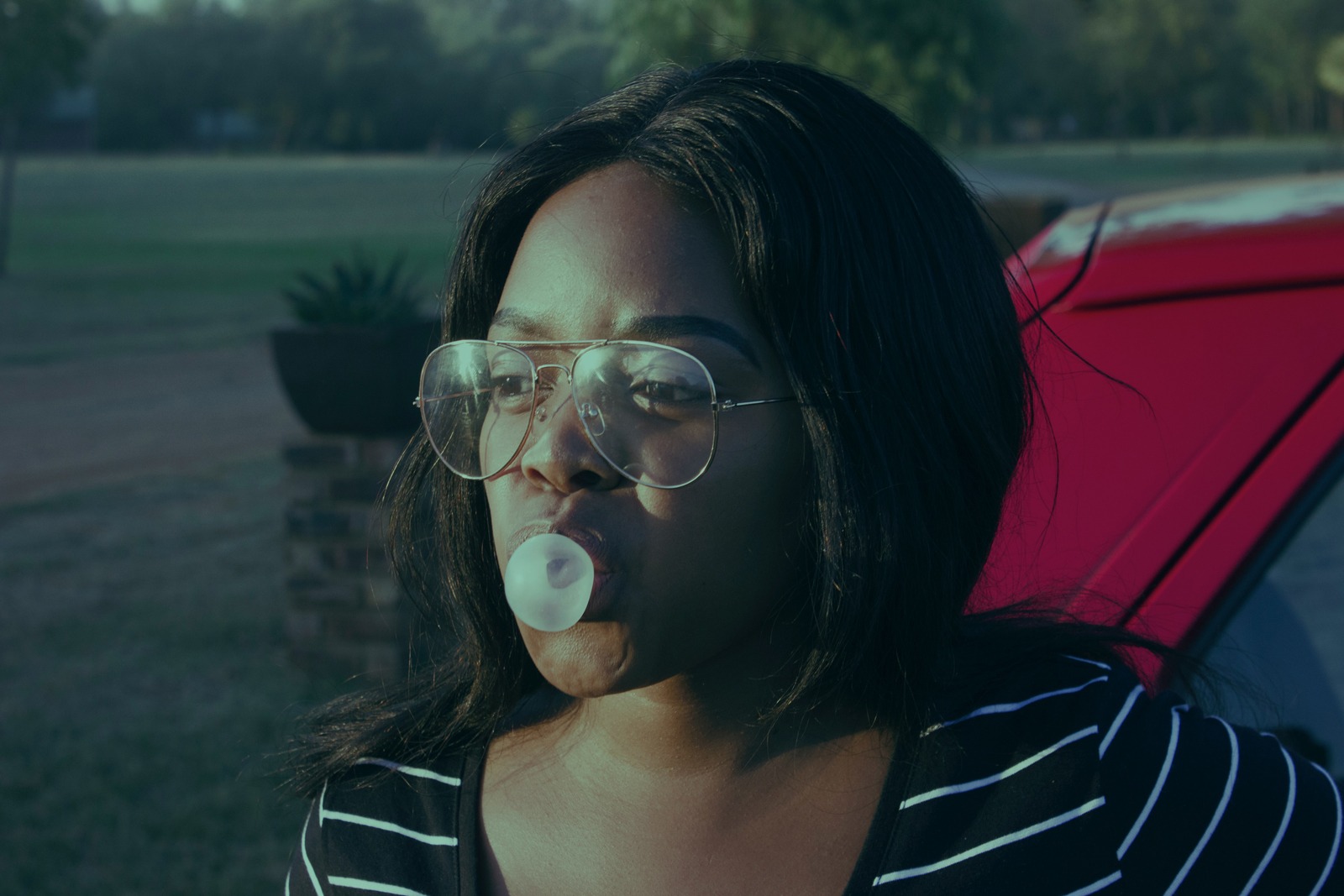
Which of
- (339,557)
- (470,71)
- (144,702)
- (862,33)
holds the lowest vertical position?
(144,702)

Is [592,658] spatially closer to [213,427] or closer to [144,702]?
[144,702]

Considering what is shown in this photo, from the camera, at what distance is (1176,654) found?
135 cm

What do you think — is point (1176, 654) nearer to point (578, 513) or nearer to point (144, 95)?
point (578, 513)

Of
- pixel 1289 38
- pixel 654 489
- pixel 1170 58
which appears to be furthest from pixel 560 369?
pixel 1170 58

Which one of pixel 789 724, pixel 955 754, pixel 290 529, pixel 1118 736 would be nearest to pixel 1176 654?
pixel 1118 736

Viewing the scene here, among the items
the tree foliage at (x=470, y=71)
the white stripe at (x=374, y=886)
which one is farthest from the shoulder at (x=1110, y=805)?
the tree foliage at (x=470, y=71)

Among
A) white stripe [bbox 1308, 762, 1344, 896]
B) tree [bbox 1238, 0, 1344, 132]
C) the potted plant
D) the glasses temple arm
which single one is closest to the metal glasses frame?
the glasses temple arm

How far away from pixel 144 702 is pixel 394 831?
3531 millimetres

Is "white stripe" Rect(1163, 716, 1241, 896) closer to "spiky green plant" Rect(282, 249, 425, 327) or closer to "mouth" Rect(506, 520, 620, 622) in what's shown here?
"mouth" Rect(506, 520, 620, 622)

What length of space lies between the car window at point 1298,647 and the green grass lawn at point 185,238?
1.12m

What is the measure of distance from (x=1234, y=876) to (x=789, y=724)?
0.43 meters

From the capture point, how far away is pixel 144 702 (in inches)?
169

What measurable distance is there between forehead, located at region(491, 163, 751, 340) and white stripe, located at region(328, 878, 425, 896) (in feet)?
1.79

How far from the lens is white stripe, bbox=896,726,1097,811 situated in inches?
44.5
